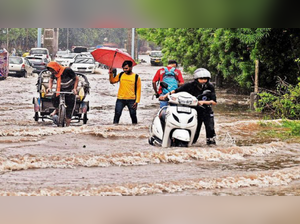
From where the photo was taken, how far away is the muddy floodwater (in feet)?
31.1

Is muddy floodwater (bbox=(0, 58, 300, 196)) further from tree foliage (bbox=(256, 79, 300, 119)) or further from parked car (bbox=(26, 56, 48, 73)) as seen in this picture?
parked car (bbox=(26, 56, 48, 73))

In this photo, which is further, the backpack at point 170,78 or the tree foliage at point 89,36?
the tree foliage at point 89,36

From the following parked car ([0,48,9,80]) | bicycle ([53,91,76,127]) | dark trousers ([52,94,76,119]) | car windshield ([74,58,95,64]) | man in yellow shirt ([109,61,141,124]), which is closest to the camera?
bicycle ([53,91,76,127])

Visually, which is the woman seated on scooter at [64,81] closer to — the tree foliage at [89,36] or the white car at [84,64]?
the white car at [84,64]

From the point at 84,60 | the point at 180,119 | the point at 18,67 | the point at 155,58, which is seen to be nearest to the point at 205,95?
the point at 180,119

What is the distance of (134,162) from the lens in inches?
462

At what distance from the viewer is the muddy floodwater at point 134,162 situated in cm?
949

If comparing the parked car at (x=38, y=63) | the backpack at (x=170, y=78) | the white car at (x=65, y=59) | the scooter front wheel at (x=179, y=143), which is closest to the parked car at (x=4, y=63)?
the parked car at (x=38, y=63)

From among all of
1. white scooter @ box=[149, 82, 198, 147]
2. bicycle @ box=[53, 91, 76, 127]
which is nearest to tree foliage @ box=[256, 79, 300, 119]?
bicycle @ box=[53, 91, 76, 127]

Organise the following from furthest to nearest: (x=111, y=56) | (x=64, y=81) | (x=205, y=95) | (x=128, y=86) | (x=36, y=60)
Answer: (x=36, y=60), (x=111, y=56), (x=128, y=86), (x=64, y=81), (x=205, y=95)

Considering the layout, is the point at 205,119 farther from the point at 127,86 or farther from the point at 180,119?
the point at 127,86

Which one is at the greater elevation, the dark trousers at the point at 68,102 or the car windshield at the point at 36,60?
the dark trousers at the point at 68,102

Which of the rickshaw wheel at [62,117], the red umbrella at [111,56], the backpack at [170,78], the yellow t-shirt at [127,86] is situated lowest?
the rickshaw wheel at [62,117]
